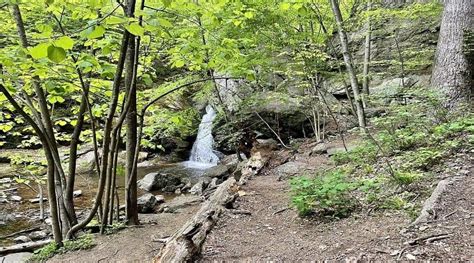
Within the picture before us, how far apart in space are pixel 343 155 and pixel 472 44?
300 cm

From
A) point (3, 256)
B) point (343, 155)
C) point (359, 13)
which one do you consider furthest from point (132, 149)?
point (359, 13)

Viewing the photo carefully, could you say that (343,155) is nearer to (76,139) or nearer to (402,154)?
(402,154)

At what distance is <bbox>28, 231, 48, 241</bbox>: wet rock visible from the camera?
21.6 ft

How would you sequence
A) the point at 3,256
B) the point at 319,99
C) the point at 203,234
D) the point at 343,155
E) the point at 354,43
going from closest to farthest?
the point at 203,234 → the point at 3,256 → the point at 343,155 → the point at 319,99 → the point at 354,43

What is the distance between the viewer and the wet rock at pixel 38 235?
657 cm

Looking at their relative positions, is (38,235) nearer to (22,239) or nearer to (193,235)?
(22,239)

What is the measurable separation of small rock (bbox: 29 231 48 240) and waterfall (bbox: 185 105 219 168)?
741cm

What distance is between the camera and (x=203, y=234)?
3861mm

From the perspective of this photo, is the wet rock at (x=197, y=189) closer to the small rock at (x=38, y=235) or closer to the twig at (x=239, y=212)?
the small rock at (x=38, y=235)

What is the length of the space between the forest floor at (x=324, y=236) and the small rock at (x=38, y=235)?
8.20ft

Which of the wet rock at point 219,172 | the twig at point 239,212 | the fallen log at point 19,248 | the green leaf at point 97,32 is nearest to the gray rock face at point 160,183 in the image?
the wet rock at point 219,172

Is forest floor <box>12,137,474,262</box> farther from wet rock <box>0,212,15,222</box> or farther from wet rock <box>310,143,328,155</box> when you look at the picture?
wet rock <box>0,212,15,222</box>

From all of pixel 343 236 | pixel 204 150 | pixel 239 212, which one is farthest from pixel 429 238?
pixel 204 150

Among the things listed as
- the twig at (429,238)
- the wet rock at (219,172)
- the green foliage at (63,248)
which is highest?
the twig at (429,238)
